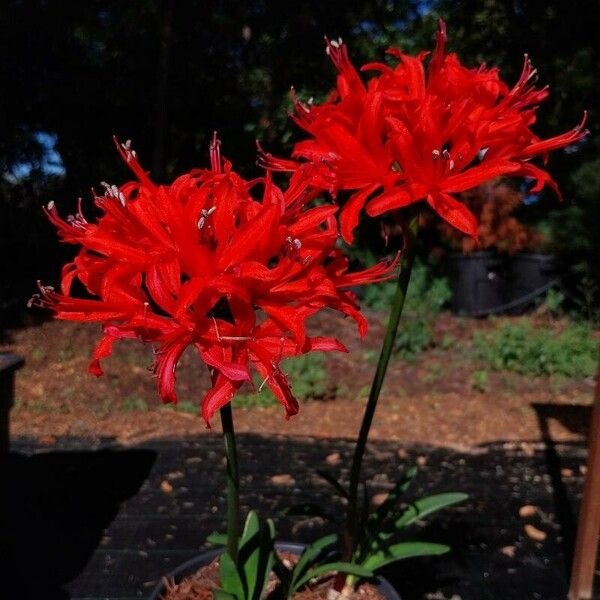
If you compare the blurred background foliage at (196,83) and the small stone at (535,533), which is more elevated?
the blurred background foliage at (196,83)

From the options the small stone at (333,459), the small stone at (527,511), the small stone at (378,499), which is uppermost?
the small stone at (333,459)

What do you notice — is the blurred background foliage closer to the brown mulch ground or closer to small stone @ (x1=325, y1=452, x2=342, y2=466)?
the brown mulch ground

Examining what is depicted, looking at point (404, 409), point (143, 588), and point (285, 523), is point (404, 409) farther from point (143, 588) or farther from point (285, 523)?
point (143, 588)

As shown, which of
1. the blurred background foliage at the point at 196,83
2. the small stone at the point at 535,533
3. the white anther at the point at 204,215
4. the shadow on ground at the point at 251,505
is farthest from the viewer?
the blurred background foliage at the point at 196,83

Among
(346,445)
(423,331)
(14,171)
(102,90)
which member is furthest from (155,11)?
(346,445)

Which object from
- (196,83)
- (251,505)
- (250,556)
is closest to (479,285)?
(196,83)

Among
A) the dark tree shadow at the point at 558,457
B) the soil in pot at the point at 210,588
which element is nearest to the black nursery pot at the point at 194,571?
the soil in pot at the point at 210,588

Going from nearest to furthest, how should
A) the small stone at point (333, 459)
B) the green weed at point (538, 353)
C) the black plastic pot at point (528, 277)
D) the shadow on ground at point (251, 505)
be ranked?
the shadow on ground at point (251, 505) → the small stone at point (333, 459) → the green weed at point (538, 353) → the black plastic pot at point (528, 277)

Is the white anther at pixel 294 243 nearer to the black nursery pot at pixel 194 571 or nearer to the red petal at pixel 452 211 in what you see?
the red petal at pixel 452 211
